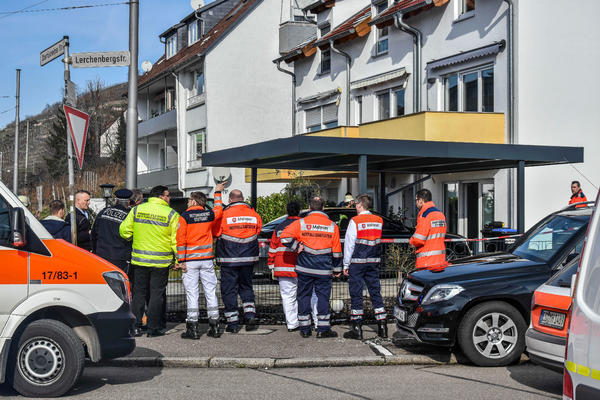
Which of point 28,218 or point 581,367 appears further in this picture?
point 28,218

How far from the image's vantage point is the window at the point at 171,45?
4457 centimetres

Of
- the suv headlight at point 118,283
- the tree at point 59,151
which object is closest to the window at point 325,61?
the suv headlight at point 118,283

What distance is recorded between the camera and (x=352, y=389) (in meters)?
7.35

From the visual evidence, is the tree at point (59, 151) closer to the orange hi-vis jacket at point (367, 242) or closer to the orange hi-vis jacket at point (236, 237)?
the orange hi-vis jacket at point (236, 237)

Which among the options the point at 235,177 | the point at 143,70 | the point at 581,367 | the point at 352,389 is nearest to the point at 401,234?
the point at 352,389

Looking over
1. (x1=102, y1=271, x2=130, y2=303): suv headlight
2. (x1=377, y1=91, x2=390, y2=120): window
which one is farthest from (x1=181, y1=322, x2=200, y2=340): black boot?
(x1=377, y1=91, x2=390, y2=120): window

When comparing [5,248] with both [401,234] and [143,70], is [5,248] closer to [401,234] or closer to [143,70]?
[401,234]

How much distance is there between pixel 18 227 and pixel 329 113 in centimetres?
2263

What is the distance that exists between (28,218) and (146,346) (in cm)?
316

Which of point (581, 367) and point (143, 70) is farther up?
point (143, 70)

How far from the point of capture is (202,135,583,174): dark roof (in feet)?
42.8

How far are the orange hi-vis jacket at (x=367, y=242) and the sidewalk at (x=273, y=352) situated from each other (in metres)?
1.06

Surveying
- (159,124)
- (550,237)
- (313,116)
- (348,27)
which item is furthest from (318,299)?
(159,124)

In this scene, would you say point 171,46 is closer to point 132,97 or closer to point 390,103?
point 390,103
